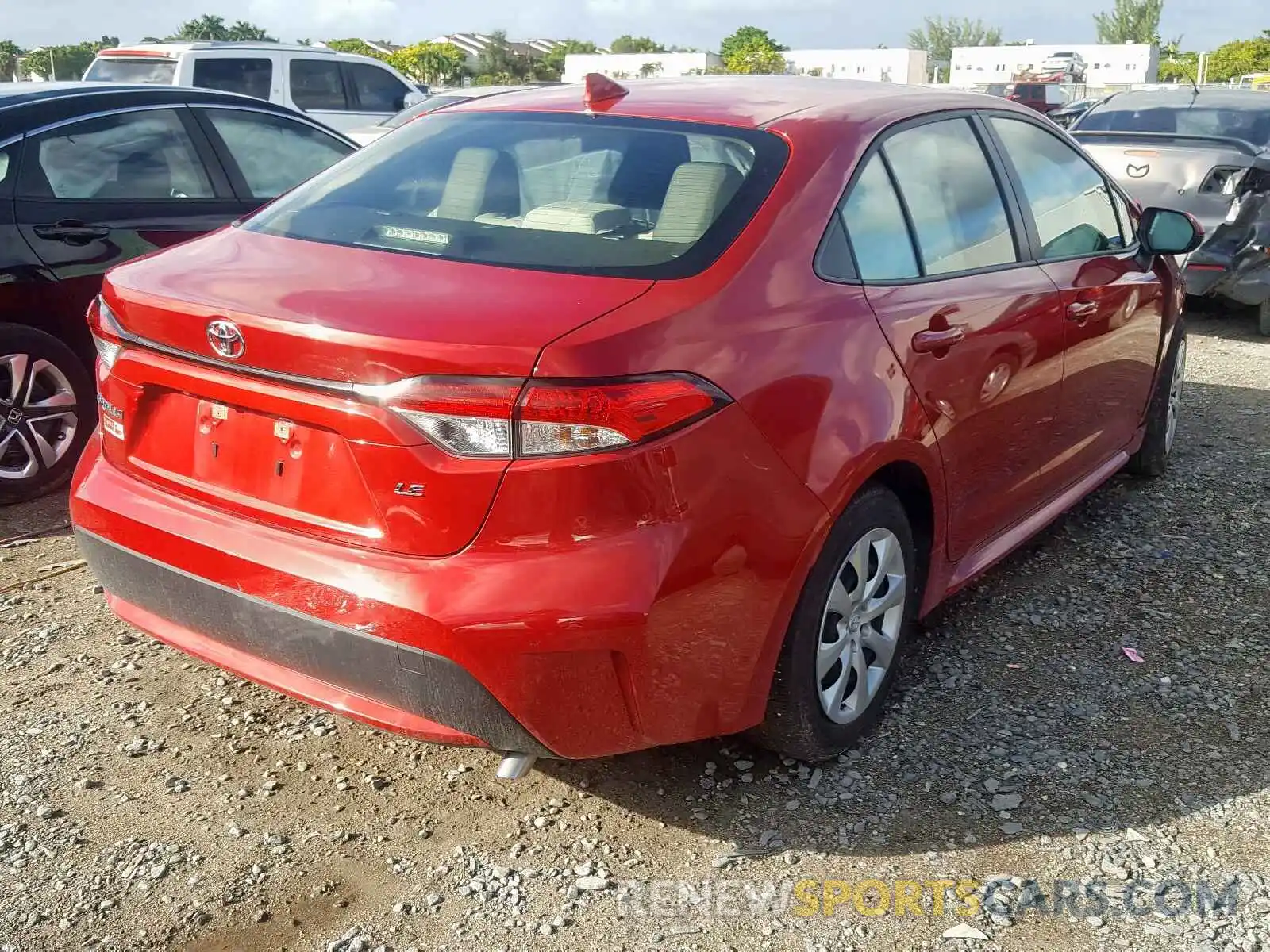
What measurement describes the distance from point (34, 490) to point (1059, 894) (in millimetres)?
3947

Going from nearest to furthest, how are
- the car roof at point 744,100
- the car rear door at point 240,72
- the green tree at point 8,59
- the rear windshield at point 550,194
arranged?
the rear windshield at point 550,194 → the car roof at point 744,100 → the car rear door at point 240,72 → the green tree at point 8,59

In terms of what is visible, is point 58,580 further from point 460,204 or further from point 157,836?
point 460,204

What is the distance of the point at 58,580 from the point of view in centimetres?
411

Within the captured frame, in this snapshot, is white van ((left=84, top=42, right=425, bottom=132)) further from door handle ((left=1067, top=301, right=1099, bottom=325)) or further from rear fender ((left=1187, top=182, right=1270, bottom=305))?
door handle ((left=1067, top=301, right=1099, bottom=325))

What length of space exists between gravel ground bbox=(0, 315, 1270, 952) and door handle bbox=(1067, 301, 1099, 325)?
38.3 inches

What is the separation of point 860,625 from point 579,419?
1.13m

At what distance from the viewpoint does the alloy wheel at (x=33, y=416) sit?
464 cm

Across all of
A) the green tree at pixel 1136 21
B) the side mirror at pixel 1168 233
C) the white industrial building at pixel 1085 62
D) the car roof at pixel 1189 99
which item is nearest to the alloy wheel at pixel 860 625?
the side mirror at pixel 1168 233

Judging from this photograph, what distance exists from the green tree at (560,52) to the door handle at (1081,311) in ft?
278

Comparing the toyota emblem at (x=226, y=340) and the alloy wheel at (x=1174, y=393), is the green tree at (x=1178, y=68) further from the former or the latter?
the toyota emblem at (x=226, y=340)

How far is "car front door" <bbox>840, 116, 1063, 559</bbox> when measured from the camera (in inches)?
118

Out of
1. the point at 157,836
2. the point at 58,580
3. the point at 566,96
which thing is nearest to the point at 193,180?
the point at 58,580

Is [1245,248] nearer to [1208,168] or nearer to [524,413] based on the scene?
[1208,168]
